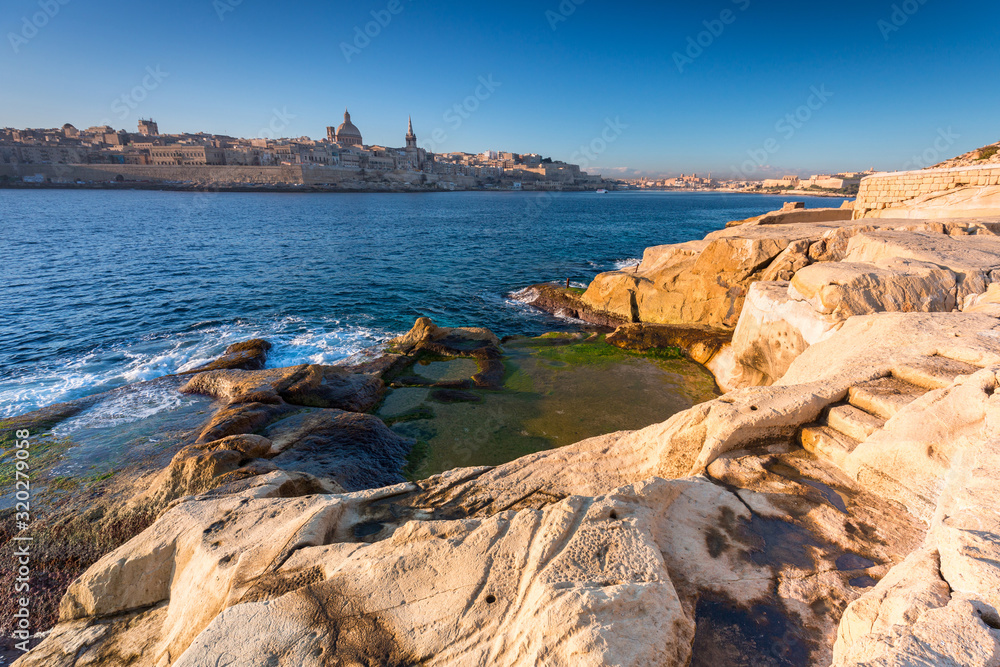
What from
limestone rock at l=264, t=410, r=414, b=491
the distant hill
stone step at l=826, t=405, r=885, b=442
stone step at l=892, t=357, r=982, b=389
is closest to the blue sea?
Answer: limestone rock at l=264, t=410, r=414, b=491

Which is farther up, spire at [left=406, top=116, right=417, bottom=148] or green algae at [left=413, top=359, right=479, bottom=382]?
spire at [left=406, top=116, right=417, bottom=148]

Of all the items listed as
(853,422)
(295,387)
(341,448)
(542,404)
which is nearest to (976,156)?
(542,404)

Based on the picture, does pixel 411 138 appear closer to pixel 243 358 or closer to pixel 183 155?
pixel 183 155

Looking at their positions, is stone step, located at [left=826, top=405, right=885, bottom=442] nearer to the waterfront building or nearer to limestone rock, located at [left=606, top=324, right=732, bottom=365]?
limestone rock, located at [left=606, top=324, right=732, bottom=365]

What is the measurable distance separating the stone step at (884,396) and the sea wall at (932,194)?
1490 cm

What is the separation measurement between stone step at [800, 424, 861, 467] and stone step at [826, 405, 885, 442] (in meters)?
0.05

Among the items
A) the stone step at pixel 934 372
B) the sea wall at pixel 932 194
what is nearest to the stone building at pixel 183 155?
the sea wall at pixel 932 194

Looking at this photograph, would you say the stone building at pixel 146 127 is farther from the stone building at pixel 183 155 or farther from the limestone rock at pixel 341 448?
the limestone rock at pixel 341 448

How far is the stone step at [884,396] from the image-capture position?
420 centimetres

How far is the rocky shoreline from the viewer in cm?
239

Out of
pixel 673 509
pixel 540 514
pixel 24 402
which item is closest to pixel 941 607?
pixel 673 509

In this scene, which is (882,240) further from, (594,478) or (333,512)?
A: (333,512)

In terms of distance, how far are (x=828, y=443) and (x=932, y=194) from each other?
18116 millimetres

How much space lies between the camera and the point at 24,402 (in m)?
10.1
